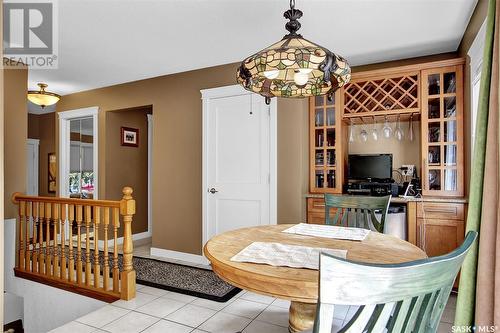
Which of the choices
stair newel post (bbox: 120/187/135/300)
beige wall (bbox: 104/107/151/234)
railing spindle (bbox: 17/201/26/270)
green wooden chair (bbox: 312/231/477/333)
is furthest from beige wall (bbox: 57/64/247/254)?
green wooden chair (bbox: 312/231/477/333)

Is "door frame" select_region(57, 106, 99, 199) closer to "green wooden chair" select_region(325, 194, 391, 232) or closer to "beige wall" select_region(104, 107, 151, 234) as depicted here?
"beige wall" select_region(104, 107, 151, 234)

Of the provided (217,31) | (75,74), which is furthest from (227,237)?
(75,74)

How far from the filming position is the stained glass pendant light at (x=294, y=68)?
1482 millimetres

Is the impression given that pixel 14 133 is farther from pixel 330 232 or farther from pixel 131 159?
pixel 330 232

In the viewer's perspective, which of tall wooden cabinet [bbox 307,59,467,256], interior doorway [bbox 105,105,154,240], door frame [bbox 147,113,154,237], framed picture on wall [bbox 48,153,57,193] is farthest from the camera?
framed picture on wall [bbox 48,153,57,193]

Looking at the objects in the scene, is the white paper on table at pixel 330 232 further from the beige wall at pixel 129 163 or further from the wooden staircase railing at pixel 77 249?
the beige wall at pixel 129 163

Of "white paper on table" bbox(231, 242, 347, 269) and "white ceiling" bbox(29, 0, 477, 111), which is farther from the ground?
"white ceiling" bbox(29, 0, 477, 111)

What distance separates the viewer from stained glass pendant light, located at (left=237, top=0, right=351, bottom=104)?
1482 millimetres

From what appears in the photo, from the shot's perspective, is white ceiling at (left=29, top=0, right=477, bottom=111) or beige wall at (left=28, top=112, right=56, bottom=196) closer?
white ceiling at (left=29, top=0, right=477, bottom=111)

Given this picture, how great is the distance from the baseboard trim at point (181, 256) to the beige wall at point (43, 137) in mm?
4344

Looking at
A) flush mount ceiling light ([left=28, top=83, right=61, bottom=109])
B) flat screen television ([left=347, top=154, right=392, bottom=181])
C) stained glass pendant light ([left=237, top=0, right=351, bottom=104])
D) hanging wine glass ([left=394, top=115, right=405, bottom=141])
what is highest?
flush mount ceiling light ([left=28, top=83, right=61, bottom=109])

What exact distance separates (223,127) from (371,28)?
1.95 metres

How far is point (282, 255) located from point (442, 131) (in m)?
2.51

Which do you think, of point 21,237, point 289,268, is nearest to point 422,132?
point 289,268
